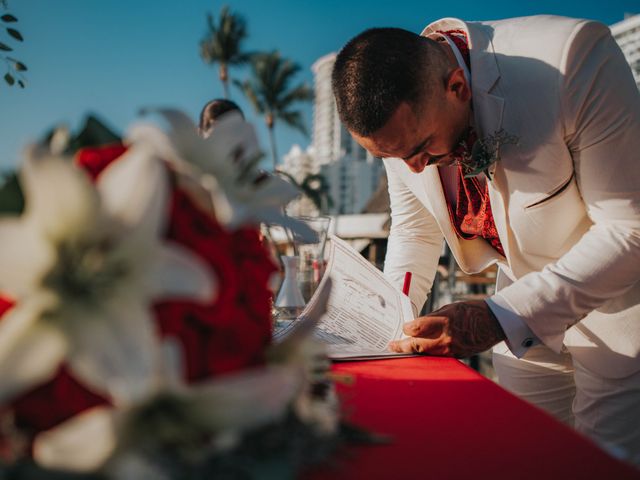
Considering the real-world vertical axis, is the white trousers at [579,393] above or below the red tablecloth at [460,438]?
below

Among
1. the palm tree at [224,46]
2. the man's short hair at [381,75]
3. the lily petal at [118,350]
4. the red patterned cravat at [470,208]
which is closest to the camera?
A: the lily petal at [118,350]

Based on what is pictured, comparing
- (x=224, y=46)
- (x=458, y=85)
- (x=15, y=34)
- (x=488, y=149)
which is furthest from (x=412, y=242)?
(x=224, y=46)

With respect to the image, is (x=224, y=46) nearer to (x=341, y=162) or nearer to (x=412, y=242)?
(x=412, y=242)

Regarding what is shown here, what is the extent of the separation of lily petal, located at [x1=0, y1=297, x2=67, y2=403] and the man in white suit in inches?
38.2

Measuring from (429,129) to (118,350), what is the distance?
1.35 meters

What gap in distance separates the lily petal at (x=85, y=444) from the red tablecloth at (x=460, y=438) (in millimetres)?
245

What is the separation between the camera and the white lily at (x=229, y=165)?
0.48 m

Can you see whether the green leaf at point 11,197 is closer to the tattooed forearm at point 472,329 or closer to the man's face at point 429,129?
the tattooed forearm at point 472,329

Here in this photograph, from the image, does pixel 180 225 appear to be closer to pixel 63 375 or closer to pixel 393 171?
pixel 63 375

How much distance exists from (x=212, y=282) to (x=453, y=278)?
5351 mm

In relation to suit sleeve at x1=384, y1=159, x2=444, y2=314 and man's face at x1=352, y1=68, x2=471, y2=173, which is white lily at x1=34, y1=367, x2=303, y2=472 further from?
suit sleeve at x1=384, y1=159, x2=444, y2=314

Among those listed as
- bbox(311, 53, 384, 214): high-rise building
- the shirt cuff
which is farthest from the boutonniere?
bbox(311, 53, 384, 214): high-rise building

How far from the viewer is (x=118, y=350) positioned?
37 centimetres

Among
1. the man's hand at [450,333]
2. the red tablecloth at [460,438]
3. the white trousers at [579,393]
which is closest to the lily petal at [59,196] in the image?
the red tablecloth at [460,438]
